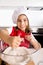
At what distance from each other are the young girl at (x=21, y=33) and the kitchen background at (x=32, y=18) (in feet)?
0.05

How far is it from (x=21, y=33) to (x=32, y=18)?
0.06 metres

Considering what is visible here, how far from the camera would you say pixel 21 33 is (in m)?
0.46

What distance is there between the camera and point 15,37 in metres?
0.44

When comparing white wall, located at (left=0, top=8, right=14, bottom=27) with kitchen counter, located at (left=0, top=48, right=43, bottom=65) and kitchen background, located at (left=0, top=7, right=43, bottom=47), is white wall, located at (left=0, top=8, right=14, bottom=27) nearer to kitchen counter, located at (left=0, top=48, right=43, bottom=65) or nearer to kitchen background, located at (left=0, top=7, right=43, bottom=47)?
kitchen background, located at (left=0, top=7, right=43, bottom=47)

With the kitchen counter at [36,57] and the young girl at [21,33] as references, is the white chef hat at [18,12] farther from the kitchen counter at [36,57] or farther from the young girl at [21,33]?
the kitchen counter at [36,57]

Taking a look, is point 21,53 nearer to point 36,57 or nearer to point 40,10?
point 36,57

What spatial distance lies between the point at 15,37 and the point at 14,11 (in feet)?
0.27

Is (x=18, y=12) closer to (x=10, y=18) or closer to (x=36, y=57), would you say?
(x=10, y=18)

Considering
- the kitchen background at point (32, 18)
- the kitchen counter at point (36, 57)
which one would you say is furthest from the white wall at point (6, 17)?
the kitchen counter at point (36, 57)

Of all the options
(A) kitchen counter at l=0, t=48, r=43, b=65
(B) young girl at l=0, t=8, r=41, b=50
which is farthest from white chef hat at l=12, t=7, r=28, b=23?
(A) kitchen counter at l=0, t=48, r=43, b=65

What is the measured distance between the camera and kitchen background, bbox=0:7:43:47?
461 mm

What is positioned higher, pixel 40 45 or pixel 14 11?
pixel 14 11

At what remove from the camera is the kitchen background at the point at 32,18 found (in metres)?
0.46

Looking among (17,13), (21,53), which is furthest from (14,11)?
(21,53)
